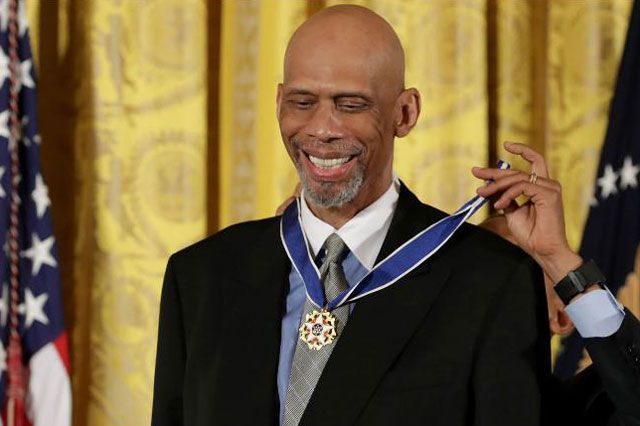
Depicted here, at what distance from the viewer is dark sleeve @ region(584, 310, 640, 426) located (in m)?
1.50

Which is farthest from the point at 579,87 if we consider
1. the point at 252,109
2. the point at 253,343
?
the point at 253,343

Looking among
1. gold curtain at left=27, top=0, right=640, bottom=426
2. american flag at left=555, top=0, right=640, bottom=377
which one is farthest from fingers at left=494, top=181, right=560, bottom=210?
gold curtain at left=27, top=0, right=640, bottom=426

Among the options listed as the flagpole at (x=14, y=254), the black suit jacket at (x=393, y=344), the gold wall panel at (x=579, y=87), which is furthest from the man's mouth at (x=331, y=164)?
the gold wall panel at (x=579, y=87)

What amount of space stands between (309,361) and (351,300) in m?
0.10

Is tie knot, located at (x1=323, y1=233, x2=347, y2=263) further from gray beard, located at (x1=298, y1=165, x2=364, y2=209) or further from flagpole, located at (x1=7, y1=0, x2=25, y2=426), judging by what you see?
flagpole, located at (x1=7, y1=0, x2=25, y2=426)

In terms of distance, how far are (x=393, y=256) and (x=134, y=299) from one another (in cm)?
146

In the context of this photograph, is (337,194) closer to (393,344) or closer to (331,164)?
(331,164)

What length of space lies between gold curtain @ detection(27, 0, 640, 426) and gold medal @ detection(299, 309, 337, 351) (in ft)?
4.66

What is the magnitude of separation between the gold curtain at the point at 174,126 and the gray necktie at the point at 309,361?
1378 millimetres

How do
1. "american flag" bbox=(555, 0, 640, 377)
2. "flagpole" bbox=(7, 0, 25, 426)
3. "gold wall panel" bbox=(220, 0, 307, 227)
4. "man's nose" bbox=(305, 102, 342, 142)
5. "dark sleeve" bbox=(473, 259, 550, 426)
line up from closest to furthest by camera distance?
1. "dark sleeve" bbox=(473, 259, 550, 426)
2. "man's nose" bbox=(305, 102, 342, 142)
3. "flagpole" bbox=(7, 0, 25, 426)
4. "american flag" bbox=(555, 0, 640, 377)
5. "gold wall panel" bbox=(220, 0, 307, 227)

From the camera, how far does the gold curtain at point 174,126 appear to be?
9.59 ft

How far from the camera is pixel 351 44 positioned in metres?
1.60

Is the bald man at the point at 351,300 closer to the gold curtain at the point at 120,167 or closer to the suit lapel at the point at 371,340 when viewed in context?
the suit lapel at the point at 371,340

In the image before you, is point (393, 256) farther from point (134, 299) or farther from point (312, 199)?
Answer: point (134, 299)
